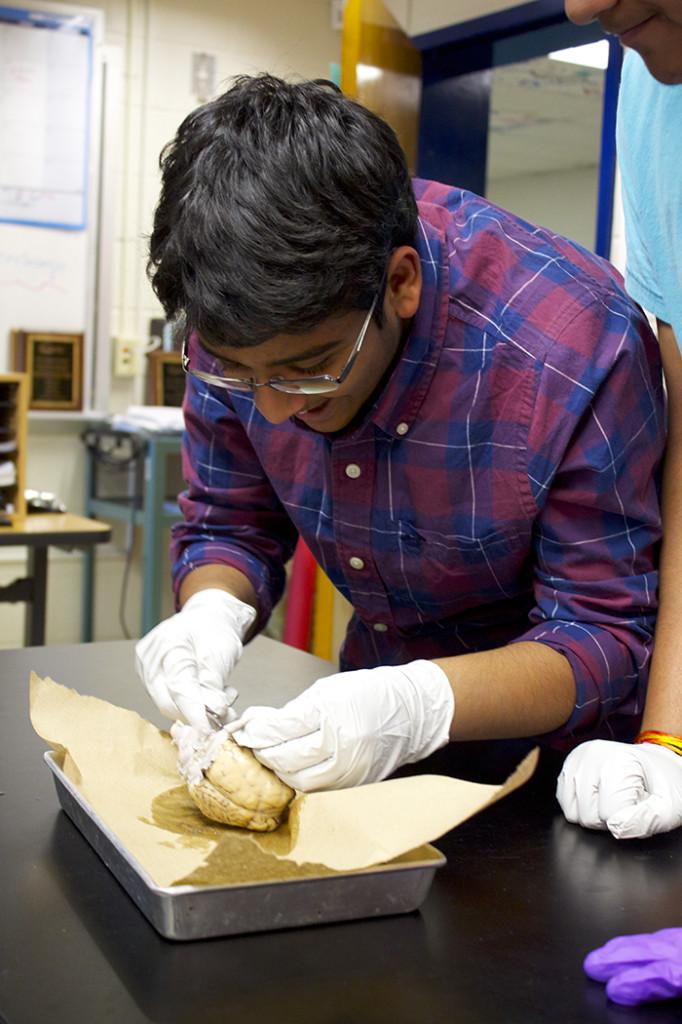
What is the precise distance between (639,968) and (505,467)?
2.08 feet

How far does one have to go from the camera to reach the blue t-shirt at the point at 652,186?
4.53 ft

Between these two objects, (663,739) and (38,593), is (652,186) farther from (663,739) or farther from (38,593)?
(38,593)

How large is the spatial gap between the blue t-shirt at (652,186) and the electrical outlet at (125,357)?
133 inches

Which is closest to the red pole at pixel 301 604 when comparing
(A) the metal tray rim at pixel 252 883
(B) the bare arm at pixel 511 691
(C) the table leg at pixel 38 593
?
(C) the table leg at pixel 38 593

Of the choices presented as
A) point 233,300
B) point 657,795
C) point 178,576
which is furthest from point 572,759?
point 178,576

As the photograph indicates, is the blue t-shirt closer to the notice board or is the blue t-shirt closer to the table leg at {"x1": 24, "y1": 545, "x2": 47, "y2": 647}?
the table leg at {"x1": 24, "y1": 545, "x2": 47, "y2": 647}

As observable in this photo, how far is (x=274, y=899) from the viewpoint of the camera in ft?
2.82

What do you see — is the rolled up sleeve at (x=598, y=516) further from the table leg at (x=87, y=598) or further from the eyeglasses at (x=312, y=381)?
the table leg at (x=87, y=598)

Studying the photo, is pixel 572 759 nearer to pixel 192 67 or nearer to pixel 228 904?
pixel 228 904

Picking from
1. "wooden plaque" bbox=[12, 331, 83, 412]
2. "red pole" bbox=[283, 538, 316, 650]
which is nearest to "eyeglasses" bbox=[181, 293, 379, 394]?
"red pole" bbox=[283, 538, 316, 650]

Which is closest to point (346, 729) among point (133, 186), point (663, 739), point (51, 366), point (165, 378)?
point (663, 739)

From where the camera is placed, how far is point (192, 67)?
4.71 metres

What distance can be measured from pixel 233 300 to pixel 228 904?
0.53 m

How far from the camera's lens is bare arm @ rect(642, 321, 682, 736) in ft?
4.09
